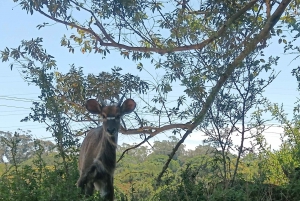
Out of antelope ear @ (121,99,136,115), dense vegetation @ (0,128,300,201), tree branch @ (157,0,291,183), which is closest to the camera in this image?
dense vegetation @ (0,128,300,201)

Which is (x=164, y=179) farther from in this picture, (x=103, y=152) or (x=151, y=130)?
(x=151, y=130)

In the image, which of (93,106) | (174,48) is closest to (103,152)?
(93,106)

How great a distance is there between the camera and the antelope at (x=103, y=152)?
7961 millimetres

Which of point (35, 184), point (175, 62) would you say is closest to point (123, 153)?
point (175, 62)

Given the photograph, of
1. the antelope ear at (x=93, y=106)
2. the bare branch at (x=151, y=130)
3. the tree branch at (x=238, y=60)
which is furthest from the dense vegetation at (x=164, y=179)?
the antelope ear at (x=93, y=106)

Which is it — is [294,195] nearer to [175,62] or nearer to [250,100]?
[250,100]

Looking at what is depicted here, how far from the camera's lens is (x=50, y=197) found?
4.32 meters

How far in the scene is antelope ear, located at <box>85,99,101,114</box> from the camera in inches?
337

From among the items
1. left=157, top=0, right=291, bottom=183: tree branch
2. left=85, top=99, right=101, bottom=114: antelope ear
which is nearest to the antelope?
left=85, top=99, right=101, bottom=114: antelope ear

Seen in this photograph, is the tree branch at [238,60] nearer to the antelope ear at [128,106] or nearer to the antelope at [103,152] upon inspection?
the antelope at [103,152]

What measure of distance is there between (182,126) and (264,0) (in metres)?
2.66

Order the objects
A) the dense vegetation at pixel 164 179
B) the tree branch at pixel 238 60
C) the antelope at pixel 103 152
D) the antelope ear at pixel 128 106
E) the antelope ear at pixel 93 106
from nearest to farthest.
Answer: the dense vegetation at pixel 164 179, the tree branch at pixel 238 60, the antelope at pixel 103 152, the antelope ear at pixel 93 106, the antelope ear at pixel 128 106

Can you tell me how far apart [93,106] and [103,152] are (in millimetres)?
854

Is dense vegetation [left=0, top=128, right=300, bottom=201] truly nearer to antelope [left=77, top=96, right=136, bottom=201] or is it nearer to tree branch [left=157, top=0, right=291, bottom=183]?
antelope [left=77, top=96, right=136, bottom=201]
